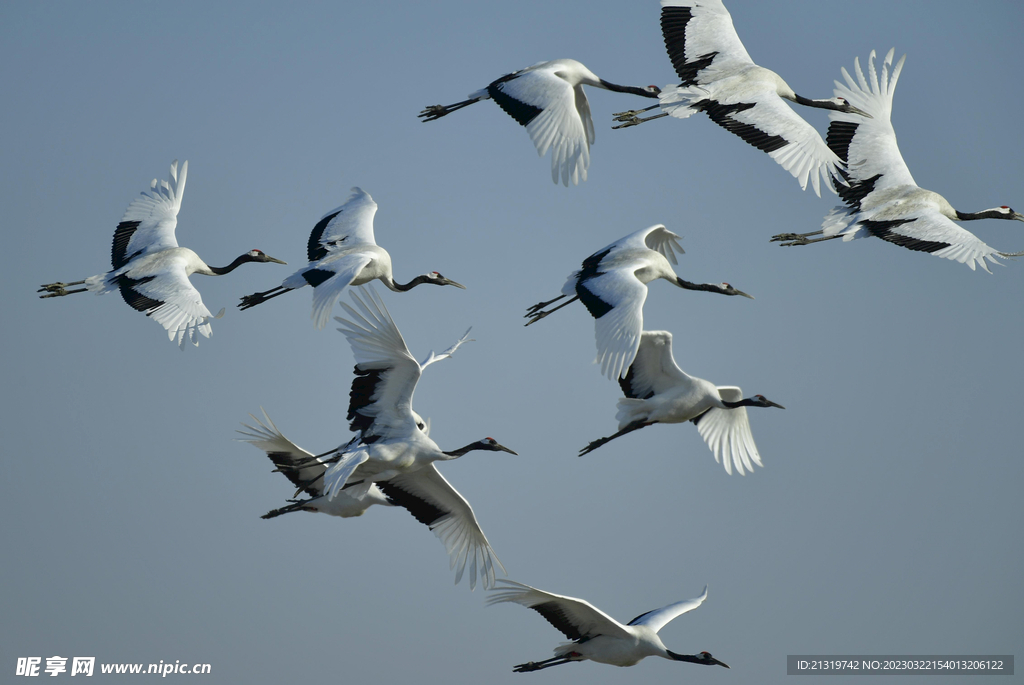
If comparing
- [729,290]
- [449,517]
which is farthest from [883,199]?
[449,517]

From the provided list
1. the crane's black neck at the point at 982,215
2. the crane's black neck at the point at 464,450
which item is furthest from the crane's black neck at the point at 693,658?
the crane's black neck at the point at 982,215

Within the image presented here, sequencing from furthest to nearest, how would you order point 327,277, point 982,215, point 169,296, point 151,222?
point 151,222, point 982,215, point 169,296, point 327,277

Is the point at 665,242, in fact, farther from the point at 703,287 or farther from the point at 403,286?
the point at 403,286

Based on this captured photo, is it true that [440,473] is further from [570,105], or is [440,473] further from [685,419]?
[570,105]

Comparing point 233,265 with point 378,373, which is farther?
point 233,265

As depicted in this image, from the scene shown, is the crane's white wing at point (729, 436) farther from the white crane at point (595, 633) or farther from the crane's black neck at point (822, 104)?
the crane's black neck at point (822, 104)

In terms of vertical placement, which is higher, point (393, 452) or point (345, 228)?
point (345, 228)

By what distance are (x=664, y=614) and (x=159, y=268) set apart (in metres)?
10.8

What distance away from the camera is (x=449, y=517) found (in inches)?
827

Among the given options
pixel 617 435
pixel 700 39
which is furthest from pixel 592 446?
pixel 700 39

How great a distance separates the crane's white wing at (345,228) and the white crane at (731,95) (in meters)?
5.05

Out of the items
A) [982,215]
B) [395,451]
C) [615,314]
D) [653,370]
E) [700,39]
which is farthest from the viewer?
[982,215]

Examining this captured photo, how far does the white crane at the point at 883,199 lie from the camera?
21.2m

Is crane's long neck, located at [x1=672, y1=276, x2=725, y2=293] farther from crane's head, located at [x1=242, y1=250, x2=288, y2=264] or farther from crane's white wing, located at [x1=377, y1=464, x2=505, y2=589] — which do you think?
crane's head, located at [x1=242, y1=250, x2=288, y2=264]
